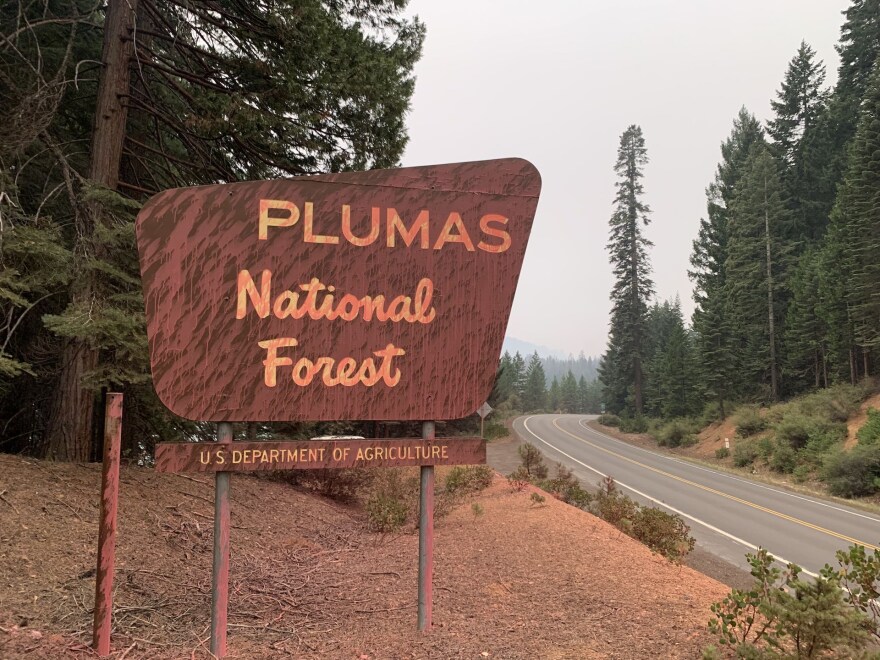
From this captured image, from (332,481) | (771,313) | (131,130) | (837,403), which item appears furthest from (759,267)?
(131,130)

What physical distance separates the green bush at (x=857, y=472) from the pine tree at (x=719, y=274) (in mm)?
21335

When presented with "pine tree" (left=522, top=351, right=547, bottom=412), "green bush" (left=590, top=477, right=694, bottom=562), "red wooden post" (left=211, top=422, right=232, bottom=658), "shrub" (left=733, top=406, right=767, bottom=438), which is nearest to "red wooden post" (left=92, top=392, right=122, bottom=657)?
"red wooden post" (left=211, top=422, right=232, bottom=658)

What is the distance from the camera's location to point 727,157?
55.4m

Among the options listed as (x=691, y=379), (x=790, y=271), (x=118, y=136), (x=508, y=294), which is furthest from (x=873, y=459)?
(x=691, y=379)

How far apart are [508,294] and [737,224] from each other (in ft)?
152

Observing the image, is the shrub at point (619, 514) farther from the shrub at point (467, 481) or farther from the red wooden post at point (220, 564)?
the red wooden post at point (220, 564)

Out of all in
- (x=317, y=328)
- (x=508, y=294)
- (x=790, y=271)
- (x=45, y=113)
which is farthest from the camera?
(x=790, y=271)

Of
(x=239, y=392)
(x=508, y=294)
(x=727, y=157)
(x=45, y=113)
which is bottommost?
(x=239, y=392)

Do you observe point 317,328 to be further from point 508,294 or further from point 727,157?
point 727,157

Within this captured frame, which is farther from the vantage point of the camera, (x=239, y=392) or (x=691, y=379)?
(x=691, y=379)

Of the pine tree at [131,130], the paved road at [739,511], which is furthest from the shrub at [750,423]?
the pine tree at [131,130]

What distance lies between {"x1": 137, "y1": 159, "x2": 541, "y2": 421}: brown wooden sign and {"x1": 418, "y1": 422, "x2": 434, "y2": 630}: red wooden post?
1.47 feet

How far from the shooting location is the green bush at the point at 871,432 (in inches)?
780

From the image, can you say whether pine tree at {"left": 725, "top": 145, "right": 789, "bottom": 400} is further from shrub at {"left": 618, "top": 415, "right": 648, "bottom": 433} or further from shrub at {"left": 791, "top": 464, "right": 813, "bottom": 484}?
shrub at {"left": 791, "top": 464, "right": 813, "bottom": 484}
